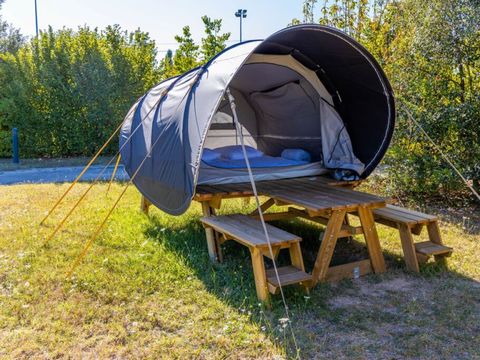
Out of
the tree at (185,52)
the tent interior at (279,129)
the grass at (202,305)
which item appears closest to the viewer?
the grass at (202,305)

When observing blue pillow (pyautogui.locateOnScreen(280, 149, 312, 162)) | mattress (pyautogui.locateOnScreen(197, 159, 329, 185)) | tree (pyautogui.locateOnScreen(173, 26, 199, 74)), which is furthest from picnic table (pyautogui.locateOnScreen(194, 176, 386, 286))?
tree (pyautogui.locateOnScreen(173, 26, 199, 74))

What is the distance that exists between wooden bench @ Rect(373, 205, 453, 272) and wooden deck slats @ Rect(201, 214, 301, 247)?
1.05 metres

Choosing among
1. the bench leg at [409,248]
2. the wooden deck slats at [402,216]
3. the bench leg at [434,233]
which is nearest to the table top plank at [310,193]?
the wooden deck slats at [402,216]

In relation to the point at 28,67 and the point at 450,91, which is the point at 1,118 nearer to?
the point at 28,67

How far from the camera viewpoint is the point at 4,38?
90.0 feet

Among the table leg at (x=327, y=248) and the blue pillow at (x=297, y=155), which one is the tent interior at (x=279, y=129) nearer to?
the blue pillow at (x=297, y=155)

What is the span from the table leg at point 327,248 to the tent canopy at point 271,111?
110cm

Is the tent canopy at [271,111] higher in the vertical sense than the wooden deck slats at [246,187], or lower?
higher

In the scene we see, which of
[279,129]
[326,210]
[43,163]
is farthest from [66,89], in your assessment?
[326,210]

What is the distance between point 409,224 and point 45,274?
302cm

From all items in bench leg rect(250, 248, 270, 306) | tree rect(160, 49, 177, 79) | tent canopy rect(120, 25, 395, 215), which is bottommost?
bench leg rect(250, 248, 270, 306)

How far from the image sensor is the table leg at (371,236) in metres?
3.74

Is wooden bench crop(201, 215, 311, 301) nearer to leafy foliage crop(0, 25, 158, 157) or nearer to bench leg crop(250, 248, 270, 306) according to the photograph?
bench leg crop(250, 248, 270, 306)

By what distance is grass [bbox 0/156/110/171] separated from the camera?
32.2 feet
